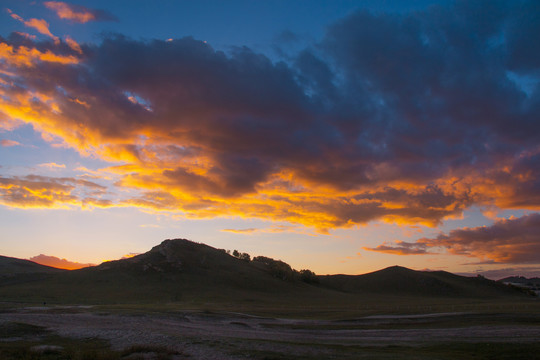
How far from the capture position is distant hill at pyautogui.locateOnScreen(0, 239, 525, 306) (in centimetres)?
9750

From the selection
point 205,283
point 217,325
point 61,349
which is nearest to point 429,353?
point 61,349

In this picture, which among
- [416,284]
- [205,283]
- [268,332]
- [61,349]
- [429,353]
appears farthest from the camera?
[416,284]

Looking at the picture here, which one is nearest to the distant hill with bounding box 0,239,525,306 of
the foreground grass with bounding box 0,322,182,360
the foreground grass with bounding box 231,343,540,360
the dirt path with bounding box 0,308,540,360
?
the dirt path with bounding box 0,308,540,360

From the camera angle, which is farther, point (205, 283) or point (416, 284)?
point (416, 284)

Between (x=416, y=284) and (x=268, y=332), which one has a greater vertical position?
(x=416, y=284)

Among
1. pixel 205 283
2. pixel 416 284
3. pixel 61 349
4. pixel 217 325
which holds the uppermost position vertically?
pixel 416 284

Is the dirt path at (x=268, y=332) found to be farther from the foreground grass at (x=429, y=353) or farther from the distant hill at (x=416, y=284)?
the distant hill at (x=416, y=284)

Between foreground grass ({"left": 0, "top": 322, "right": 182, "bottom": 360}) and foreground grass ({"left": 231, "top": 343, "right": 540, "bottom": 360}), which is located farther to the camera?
foreground grass ({"left": 231, "top": 343, "right": 540, "bottom": 360})

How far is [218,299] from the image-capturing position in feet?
319

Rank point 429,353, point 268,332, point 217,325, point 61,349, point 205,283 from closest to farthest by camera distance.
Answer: point 61,349
point 429,353
point 268,332
point 217,325
point 205,283

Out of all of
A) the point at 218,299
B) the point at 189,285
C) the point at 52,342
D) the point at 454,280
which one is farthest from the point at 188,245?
the point at 52,342

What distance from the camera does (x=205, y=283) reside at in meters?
121

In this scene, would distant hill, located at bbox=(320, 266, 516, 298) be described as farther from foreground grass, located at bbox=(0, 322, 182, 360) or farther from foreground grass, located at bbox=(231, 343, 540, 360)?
foreground grass, located at bbox=(0, 322, 182, 360)

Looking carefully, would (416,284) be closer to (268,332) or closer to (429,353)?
(268,332)
